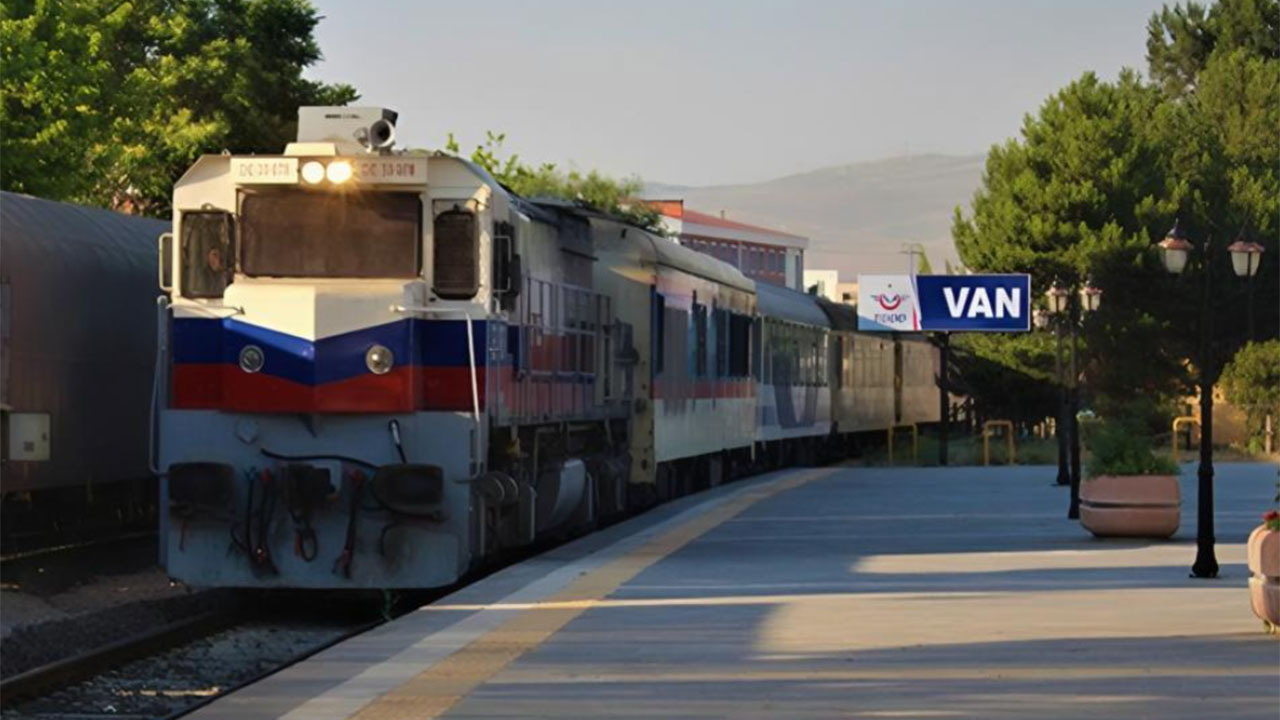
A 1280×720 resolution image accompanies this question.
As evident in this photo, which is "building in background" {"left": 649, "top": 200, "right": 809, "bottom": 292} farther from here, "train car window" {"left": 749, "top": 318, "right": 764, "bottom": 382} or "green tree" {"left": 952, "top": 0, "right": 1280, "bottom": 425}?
"train car window" {"left": 749, "top": 318, "right": 764, "bottom": 382}

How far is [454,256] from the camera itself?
18734 millimetres

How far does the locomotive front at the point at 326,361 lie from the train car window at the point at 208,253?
1cm

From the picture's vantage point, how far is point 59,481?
893 inches

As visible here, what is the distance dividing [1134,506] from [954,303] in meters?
28.9

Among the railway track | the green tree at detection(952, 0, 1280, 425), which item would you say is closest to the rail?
the railway track

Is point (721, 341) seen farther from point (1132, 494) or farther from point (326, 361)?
point (326, 361)

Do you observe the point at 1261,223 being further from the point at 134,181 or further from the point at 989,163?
the point at 134,181

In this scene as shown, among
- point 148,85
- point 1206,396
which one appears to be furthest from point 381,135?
point 148,85

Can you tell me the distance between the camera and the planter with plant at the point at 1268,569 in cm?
1474

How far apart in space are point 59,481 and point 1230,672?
43.8 feet

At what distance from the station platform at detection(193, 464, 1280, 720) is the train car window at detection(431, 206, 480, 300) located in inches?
96.6

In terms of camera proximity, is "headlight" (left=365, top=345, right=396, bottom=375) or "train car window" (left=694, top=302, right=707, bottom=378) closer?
"headlight" (left=365, top=345, right=396, bottom=375)

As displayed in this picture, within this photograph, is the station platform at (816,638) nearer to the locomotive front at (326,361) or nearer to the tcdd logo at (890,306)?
the locomotive front at (326,361)

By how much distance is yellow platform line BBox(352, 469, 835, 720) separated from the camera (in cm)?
1195
